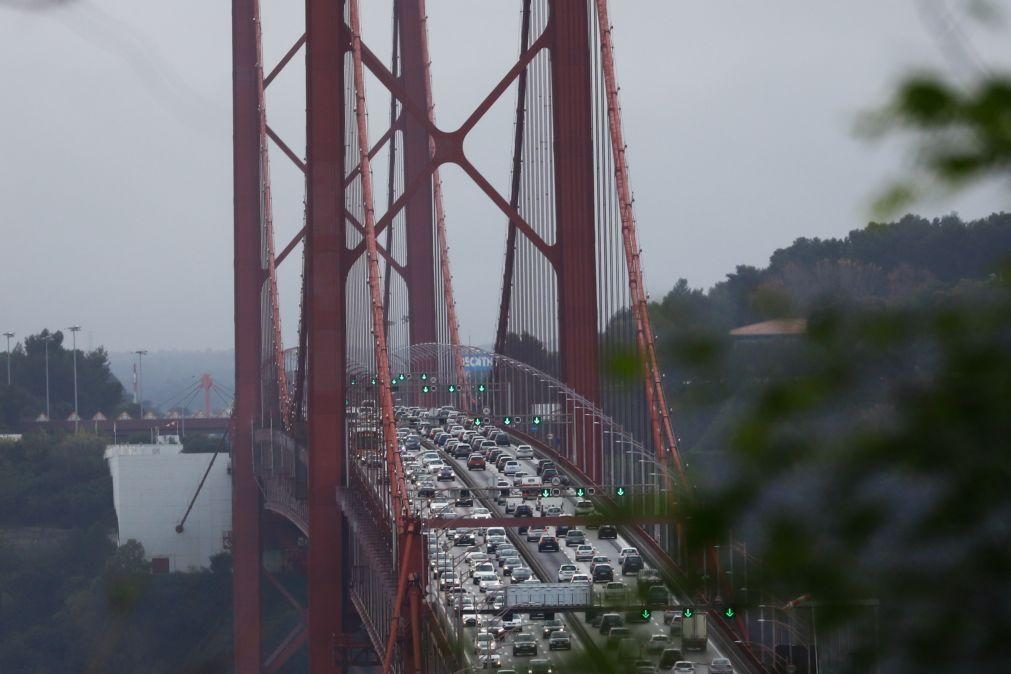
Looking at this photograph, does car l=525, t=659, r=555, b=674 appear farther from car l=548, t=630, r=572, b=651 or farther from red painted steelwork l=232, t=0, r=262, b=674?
red painted steelwork l=232, t=0, r=262, b=674

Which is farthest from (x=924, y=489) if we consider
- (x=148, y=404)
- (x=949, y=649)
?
(x=148, y=404)

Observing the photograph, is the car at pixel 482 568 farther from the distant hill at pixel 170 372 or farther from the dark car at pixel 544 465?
the distant hill at pixel 170 372

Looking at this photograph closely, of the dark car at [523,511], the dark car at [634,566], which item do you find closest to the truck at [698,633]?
the dark car at [634,566]

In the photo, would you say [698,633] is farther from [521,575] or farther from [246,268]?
[246,268]

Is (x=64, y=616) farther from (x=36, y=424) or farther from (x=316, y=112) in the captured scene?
(x=36, y=424)

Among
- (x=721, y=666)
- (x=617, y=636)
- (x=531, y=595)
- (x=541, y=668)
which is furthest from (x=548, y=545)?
(x=617, y=636)
